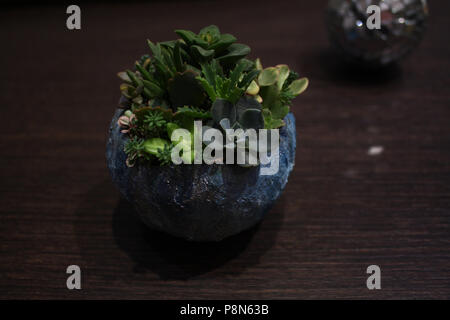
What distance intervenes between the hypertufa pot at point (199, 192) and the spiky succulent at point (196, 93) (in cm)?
3

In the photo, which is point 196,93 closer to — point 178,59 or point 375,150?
point 178,59

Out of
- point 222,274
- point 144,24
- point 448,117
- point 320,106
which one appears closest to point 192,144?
point 222,274

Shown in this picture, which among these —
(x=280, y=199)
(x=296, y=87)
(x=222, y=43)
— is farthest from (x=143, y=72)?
(x=280, y=199)

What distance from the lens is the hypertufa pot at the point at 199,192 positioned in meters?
0.71

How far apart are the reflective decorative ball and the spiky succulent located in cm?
47

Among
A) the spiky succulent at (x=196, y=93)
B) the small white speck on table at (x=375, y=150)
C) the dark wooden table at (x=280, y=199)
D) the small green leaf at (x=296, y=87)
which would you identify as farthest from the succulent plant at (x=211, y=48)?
the small white speck on table at (x=375, y=150)

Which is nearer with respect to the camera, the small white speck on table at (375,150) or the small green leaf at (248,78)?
the small green leaf at (248,78)

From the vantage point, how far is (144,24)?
5.09ft

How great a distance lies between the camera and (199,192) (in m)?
0.71

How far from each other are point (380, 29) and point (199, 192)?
0.73 meters

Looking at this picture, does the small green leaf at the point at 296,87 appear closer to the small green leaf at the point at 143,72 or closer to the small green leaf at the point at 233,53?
the small green leaf at the point at 233,53

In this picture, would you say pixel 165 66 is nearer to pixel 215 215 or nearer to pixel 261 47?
pixel 215 215

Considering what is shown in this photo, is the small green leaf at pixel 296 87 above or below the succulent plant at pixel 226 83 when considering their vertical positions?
above

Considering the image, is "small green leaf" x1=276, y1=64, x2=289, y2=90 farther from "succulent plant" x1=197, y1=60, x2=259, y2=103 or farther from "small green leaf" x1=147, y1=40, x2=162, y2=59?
"small green leaf" x1=147, y1=40, x2=162, y2=59
